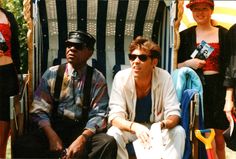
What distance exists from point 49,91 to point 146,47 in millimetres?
1117

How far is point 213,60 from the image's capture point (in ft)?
17.2

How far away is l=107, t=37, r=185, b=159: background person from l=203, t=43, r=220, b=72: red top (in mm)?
601

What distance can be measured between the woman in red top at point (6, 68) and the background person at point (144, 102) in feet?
3.48

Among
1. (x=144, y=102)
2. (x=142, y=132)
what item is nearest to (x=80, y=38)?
(x=144, y=102)

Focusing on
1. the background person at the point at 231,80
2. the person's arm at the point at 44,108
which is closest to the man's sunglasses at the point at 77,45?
the person's arm at the point at 44,108

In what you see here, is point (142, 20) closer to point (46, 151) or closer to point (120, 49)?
point (120, 49)

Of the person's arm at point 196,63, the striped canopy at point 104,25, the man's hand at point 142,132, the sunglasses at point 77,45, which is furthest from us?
the striped canopy at point 104,25

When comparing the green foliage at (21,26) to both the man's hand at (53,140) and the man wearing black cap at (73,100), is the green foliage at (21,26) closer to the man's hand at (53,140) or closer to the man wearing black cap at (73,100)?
the man wearing black cap at (73,100)

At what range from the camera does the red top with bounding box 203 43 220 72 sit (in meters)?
5.20

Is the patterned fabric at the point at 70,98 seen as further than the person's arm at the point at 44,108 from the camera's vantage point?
Yes

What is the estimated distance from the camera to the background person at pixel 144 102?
4.62 metres

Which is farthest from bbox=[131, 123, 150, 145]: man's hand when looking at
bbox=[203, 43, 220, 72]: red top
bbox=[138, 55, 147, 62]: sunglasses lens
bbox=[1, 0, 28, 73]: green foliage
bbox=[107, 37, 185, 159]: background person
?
bbox=[1, 0, 28, 73]: green foliage

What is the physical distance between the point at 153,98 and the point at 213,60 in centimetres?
88

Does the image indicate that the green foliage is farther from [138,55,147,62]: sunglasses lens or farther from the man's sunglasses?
[138,55,147,62]: sunglasses lens
